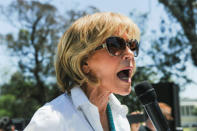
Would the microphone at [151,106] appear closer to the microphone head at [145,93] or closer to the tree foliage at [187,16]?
the microphone head at [145,93]

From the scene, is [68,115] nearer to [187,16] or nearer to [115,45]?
[115,45]

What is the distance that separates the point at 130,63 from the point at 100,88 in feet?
0.80

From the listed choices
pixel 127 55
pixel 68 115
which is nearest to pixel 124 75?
pixel 127 55

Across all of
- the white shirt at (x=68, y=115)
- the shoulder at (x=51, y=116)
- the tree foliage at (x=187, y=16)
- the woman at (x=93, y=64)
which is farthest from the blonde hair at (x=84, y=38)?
the tree foliage at (x=187, y=16)

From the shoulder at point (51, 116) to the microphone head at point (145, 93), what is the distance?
0.39m

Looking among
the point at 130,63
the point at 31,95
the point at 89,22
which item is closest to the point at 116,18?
the point at 89,22

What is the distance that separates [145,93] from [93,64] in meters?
0.34

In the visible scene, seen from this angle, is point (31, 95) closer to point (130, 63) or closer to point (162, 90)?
point (162, 90)

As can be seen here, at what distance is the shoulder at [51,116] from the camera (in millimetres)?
1506

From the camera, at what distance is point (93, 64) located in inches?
71.6

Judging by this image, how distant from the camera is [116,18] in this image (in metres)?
1.81

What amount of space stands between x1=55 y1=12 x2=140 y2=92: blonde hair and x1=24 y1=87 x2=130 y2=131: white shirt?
11cm

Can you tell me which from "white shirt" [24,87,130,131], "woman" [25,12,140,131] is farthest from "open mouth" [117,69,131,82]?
"white shirt" [24,87,130,131]

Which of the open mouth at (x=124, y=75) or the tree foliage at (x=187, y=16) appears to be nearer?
the open mouth at (x=124, y=75)
